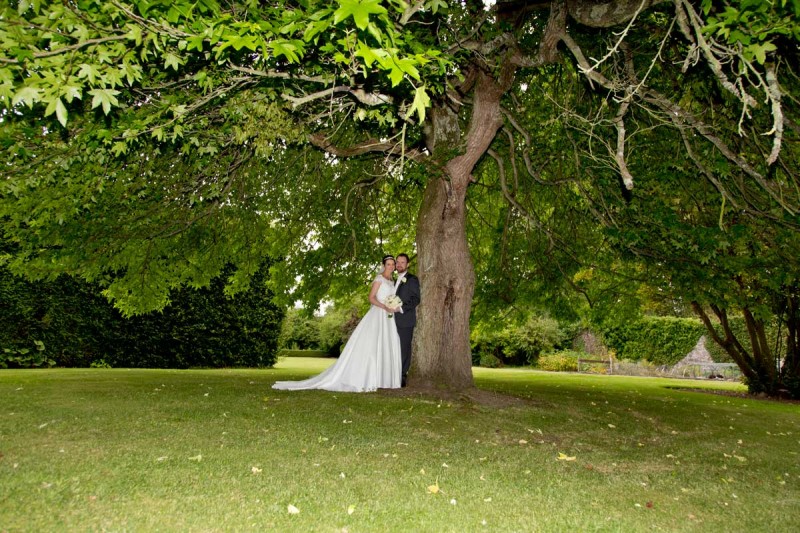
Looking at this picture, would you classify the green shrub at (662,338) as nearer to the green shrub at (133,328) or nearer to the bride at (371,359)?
the green shrub at (133,328)

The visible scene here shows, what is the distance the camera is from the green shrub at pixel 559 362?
27844mm

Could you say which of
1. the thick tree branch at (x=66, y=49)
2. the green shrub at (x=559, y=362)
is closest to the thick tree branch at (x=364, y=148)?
the thick tree branch at (x=66, y=49)

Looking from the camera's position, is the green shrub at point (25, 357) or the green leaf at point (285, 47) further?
the green shrub at point (25, 357)

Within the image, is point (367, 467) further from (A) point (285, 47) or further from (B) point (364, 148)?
(B) point (364, 148)

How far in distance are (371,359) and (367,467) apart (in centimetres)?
456

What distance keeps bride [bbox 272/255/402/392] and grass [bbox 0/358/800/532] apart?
4.03ft

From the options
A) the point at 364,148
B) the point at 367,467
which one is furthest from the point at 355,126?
the point at 367,467

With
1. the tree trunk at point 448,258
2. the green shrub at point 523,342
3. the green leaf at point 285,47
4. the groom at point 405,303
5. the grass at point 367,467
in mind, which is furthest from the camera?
the green shrub at point 523,342

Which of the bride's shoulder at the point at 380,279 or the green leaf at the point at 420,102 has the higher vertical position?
the green leaf at the point at 420,102

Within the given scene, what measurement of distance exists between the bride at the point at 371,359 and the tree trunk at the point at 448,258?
0.63 meters

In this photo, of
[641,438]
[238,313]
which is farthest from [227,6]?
[238,313]

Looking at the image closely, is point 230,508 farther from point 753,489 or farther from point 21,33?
point 753,489

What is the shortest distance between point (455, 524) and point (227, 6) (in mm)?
5236

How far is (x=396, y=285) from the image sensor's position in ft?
31.0
